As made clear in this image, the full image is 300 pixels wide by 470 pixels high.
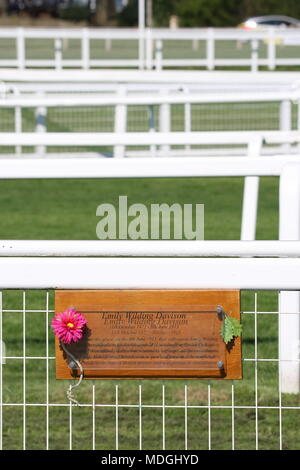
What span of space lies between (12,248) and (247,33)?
2287cm

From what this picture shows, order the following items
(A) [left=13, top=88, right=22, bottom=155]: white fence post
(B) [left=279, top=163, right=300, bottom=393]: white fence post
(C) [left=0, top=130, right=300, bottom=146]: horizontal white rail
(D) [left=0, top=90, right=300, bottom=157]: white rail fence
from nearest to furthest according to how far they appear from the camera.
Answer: (B) [left=279, top=163, right=300, bottom=393]: white fence post < (C) [left=0, top=130, right=300, bottom=146]: horizontal white rail < (D) [left=0, top=90, right=300, bottom=157]: white rail fence < (A) [left=13, top=88, right=22, bottom=155]: white fence post

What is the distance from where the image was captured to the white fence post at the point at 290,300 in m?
4.75

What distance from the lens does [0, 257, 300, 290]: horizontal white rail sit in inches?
112

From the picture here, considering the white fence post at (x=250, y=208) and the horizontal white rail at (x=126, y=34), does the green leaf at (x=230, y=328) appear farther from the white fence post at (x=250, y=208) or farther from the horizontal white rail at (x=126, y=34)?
the horizontal white rail at (x=126, y=34)

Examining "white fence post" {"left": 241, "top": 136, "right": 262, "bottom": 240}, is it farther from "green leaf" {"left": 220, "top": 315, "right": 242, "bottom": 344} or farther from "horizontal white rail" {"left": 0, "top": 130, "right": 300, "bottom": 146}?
"green leaf" {"left": 220, "top": 315, "right": 242, "bottom": 344}

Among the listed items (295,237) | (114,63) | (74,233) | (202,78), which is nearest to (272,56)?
(114,63)

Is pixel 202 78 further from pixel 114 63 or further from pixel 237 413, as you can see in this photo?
pixel 237 413

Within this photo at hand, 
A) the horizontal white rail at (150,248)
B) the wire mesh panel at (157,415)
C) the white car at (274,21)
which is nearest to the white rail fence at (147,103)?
the wire mesh panel at (157,415)

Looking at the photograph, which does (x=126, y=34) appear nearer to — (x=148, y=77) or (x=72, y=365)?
(x=148, y=77)

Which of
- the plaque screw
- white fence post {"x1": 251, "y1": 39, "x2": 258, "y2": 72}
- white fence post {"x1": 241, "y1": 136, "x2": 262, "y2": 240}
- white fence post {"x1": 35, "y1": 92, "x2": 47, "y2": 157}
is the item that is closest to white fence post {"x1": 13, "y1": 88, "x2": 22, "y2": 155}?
white fence post {"x1": 35, "y1": 92, "x2": 47, "y2": 157}

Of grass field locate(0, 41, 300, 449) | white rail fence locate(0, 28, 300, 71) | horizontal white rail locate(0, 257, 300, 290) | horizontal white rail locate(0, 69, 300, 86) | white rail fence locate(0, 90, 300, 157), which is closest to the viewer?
horizontal white rail locate(0, 257, 300, 290)

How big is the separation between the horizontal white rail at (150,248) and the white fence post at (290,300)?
5.51ft

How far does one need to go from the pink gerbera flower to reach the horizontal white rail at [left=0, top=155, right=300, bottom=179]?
147cm
